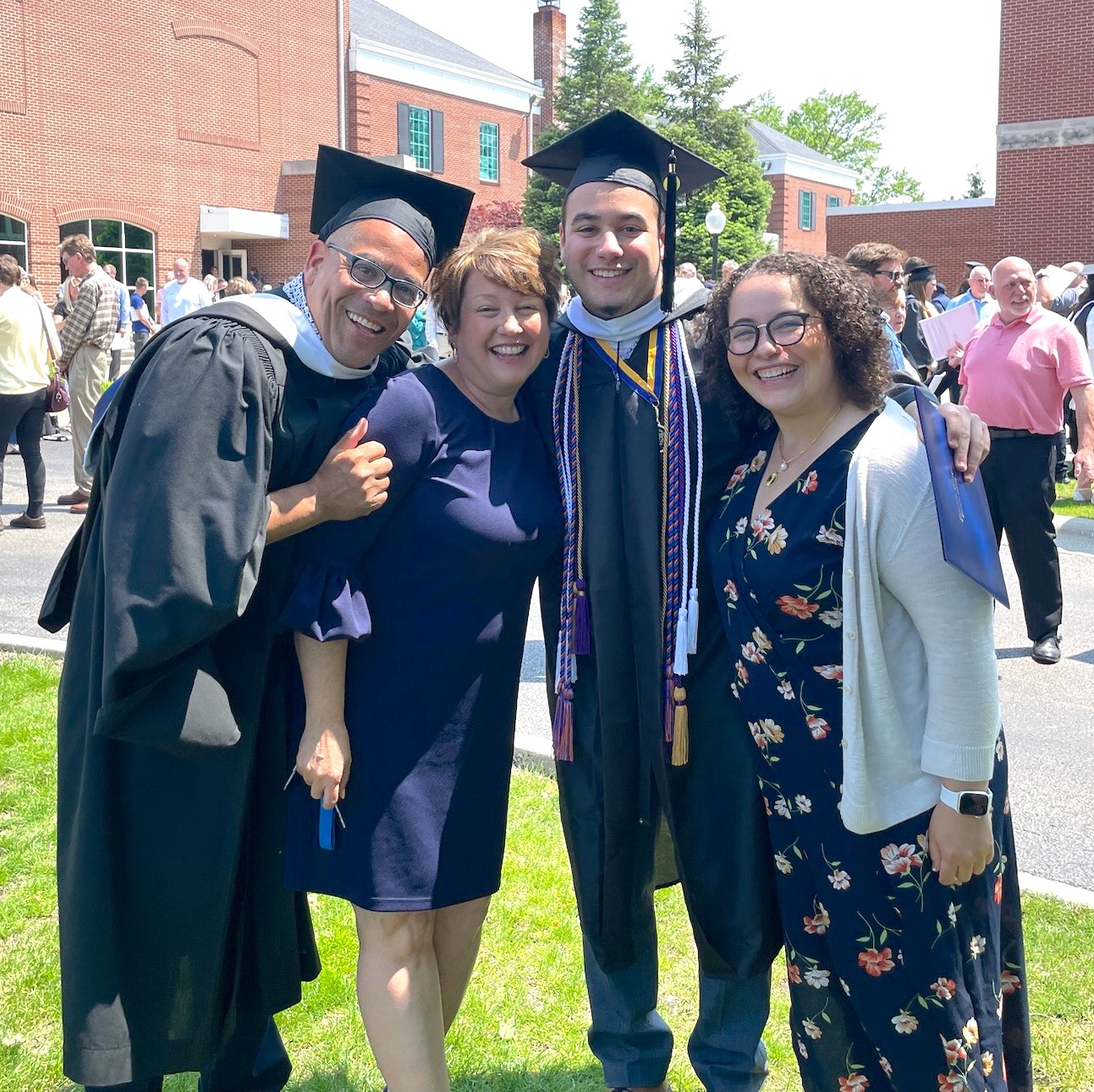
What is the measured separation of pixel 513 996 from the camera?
3.30m

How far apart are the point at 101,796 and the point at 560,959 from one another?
5.34ft

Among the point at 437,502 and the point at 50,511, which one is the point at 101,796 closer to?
the point at 437,502

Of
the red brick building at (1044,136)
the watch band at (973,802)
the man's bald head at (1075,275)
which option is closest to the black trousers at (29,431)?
Answer: the watch band at (973,802)

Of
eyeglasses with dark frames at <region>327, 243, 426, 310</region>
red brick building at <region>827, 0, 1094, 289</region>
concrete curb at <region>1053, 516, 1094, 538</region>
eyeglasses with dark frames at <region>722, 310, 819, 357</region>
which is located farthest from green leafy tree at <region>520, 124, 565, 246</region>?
eyeglasses with dark frames at <region>722, 310, 819, 357</region>

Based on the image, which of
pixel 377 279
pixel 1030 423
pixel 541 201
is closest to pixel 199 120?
pixel 541 201

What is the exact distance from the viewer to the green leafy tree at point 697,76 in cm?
4062

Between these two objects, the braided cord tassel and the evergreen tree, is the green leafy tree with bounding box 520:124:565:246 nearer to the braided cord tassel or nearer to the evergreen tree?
the evergreen tree

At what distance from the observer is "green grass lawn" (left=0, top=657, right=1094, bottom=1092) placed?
9.68 feet

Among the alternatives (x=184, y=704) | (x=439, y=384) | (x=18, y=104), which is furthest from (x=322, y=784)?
(x=18, y=104)

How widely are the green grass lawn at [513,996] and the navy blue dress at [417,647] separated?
749 millimetres

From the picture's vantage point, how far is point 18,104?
23.2m

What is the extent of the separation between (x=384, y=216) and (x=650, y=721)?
1267 mm

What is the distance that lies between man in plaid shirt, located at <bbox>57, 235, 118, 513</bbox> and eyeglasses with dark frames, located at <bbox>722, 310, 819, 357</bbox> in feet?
27.4

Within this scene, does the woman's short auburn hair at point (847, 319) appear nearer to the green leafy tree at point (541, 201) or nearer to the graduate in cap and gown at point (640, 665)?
the graduate in cap and gown at point (640, 665)
